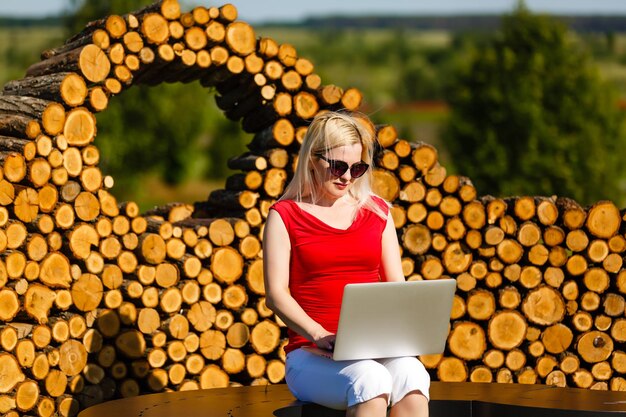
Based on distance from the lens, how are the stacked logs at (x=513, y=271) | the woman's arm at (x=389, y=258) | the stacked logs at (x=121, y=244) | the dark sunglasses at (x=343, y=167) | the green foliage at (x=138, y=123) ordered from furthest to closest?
the green foliage at (x=138, y=123) < the stacked logs at (x=513, y=271) < the stacked logs at (x=121, y=244) < the woman's arm at (x=389, y=258) < the dark sunglasses at (x=343, y=167)

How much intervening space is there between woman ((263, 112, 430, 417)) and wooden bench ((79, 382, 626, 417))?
29cm

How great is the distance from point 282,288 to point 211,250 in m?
1.46

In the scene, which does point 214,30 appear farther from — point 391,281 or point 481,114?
point 481,114

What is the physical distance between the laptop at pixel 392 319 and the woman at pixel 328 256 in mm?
59

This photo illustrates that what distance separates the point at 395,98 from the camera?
164 ft

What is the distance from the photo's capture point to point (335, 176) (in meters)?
4.51

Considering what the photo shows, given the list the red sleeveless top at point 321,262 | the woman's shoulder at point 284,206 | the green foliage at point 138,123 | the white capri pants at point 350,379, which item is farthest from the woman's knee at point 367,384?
the green foliage at point 138,123

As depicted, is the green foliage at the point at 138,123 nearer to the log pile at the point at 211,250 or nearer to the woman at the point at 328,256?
the log pile at the point at 211,250

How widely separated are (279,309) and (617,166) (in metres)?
12.7

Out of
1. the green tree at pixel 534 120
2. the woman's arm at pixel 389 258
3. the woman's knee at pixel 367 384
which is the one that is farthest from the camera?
the green tree at pixel 534 120

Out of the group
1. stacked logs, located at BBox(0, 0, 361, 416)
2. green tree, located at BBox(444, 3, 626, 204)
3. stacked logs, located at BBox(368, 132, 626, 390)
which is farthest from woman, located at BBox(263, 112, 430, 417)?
green tree, located at BBox(444, 3, 626, 204)

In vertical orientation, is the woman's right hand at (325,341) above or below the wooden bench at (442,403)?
above

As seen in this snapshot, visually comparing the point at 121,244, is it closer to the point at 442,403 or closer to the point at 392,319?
the point at 442,403

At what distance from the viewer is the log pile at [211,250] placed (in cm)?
531
